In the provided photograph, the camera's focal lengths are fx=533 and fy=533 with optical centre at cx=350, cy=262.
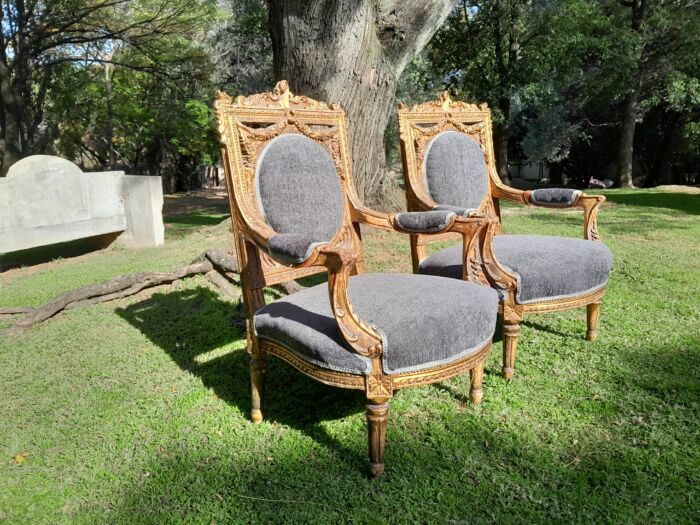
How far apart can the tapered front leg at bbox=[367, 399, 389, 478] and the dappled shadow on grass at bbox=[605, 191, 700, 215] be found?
333 inches

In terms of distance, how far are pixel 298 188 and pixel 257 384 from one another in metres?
0.91

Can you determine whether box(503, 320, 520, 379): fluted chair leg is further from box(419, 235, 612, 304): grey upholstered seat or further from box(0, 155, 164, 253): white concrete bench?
box(0, 155, 164, 253): white concrete bench

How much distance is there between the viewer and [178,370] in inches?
117

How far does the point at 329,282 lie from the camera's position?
1.89 meters

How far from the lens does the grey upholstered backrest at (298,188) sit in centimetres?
244

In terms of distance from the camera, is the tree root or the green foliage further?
the green foliage

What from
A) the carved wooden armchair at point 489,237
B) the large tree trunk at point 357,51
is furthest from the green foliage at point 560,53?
the carved wooden armchair at point 489,237

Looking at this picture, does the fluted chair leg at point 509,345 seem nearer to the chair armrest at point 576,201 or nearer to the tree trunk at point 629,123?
the chair armrest at point 576,201

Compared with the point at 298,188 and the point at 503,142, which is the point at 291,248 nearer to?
the point at 298,188

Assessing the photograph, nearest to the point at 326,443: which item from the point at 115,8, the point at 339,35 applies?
the point at 339,35

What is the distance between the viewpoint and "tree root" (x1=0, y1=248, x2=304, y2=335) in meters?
3.85

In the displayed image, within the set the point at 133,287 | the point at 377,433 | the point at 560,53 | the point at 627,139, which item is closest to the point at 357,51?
the point at 133,287

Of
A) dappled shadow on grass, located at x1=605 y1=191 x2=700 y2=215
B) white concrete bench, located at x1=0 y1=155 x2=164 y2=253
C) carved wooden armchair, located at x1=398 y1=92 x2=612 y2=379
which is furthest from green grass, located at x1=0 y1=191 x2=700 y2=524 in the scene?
dappled shadow on grass, located at x1=605 y1=191 x2=700 y2=215

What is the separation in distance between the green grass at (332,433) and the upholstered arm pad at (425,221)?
83 centimetres
